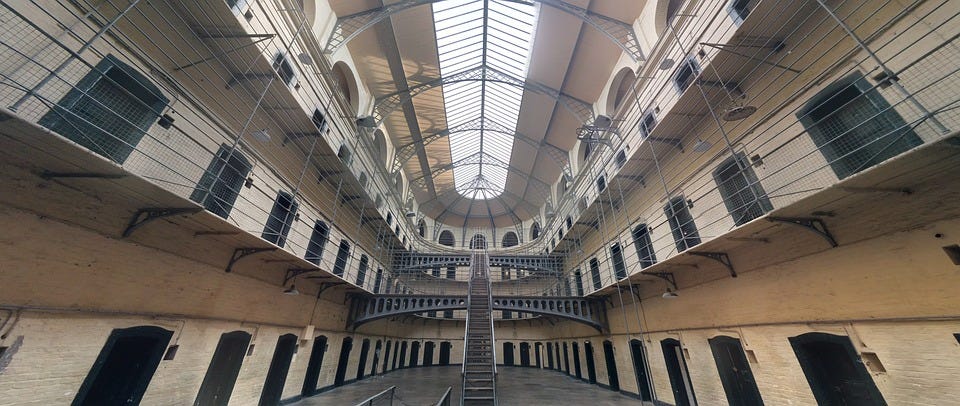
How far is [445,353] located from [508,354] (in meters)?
3.86

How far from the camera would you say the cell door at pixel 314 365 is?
8.62 m

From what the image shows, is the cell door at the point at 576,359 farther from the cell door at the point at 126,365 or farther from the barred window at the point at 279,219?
the cell door at the point at 126,365

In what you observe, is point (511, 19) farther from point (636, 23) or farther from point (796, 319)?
point (796, 319)

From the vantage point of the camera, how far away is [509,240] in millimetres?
22672

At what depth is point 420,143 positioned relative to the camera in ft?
48.9

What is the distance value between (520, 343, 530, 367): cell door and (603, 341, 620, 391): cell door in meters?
8.82

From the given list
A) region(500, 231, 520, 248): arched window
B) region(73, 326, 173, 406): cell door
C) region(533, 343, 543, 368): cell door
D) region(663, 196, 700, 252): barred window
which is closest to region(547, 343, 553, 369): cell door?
region(533, 343, 543, 368): cell door

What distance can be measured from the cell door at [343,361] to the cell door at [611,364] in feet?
29.2

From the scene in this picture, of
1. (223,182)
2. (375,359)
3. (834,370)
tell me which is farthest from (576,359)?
(223,182)

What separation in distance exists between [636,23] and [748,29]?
15.8ft

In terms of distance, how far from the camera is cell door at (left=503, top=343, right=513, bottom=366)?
61.0 ft

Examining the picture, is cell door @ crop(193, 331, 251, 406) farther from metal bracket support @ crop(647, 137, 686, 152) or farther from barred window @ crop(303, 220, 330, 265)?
metal bracket support @ crop(647, 137, 686, 152)

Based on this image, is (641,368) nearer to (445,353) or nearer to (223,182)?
(223,182)

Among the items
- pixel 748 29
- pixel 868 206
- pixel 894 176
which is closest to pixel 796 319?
pixel 868 206
